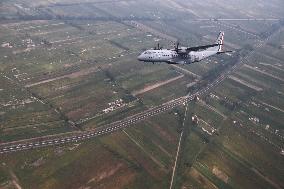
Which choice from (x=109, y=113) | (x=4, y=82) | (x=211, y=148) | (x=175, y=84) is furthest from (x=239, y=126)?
(x=4, y=82)

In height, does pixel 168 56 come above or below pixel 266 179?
above

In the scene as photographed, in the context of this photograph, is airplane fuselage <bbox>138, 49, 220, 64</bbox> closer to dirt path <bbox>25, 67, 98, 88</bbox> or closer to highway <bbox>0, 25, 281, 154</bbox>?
highway <bbox>0, 25, 281, 154</bbox>

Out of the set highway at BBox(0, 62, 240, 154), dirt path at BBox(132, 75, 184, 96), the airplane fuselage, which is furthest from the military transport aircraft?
dirt path at BBox(132, 75, 184, 96)

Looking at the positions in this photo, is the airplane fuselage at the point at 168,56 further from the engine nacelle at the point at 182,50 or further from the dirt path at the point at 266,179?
the dirt path at the point at 266,179

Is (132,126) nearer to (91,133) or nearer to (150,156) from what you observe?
(91,133)

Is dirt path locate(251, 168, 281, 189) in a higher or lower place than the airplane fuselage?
lower

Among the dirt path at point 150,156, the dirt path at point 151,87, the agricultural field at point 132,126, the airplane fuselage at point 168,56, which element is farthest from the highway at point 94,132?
the airplane fuselage at point 168,56

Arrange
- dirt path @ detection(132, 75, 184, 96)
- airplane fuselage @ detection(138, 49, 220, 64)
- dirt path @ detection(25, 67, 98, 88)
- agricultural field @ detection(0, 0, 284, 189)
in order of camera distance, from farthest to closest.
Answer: dirt path @ detection(132, 75, 184, 96)
dirt path @ detection(25, 67, 98, 88)
airplane fuselage @ detection(138, 49, 220, 64)
agricultural field @ detection(0, 0, 284, 189)

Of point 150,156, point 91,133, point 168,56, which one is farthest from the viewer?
point 168,56

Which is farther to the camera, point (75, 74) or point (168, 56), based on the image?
point (75, 74)

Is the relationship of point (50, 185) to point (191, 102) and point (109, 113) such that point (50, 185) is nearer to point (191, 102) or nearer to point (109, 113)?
point (109, 113)

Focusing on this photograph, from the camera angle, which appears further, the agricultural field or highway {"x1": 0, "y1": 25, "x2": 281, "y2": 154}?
highway {"x1": 0, "y1": 25, "x2": 281, "y2": 154}

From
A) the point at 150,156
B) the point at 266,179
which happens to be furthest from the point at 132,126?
the point at 266,179
